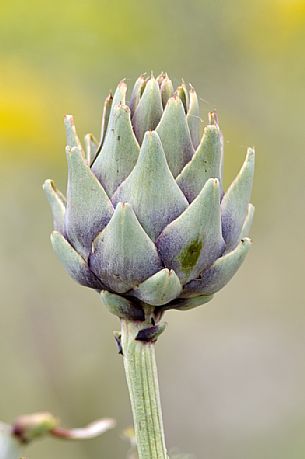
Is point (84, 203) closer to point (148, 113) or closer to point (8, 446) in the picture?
point (148, 113)

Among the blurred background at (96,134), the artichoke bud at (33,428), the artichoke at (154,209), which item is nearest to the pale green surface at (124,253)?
the artichoke at (154,209)

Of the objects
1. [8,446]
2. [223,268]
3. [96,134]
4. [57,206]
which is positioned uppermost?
[96,134]

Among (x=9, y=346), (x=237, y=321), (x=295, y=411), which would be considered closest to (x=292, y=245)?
(x=237, y=321)

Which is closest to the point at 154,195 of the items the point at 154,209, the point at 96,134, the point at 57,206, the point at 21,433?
the point at 154,209

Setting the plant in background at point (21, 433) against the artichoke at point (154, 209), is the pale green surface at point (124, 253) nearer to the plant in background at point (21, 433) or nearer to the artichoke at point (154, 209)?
the artichoke at point (154, 209)

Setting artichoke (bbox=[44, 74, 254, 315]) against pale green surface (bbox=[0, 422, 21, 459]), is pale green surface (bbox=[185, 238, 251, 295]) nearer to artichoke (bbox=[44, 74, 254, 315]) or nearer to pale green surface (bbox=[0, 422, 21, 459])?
artichoke (bbox=[44, 74, 254, 315])

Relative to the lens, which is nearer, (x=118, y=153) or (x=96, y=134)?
(x=118, y=153)

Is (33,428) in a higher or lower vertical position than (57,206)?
lower
